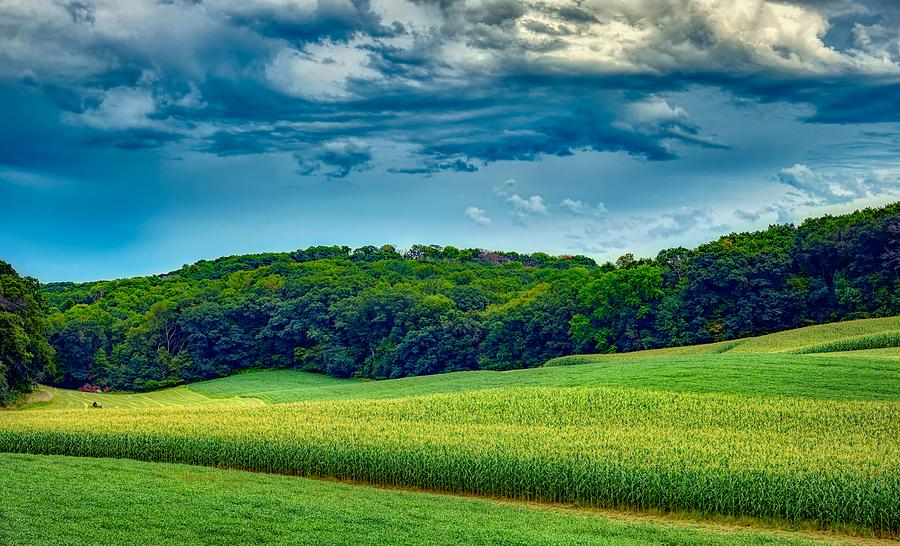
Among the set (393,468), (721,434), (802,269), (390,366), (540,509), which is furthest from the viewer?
(390,366)

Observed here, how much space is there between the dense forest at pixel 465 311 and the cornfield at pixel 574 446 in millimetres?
34416

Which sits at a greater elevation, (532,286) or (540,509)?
(532,286)

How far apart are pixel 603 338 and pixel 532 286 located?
3102 centimetres

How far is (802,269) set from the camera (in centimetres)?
8450

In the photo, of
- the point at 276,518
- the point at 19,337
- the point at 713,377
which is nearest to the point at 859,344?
the point at 713,377

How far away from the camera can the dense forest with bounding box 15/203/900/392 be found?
81062mm

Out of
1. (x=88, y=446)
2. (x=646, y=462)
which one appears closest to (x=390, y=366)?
(x=88, y=446)

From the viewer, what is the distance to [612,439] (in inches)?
1170

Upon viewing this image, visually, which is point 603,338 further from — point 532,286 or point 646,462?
point 646,462

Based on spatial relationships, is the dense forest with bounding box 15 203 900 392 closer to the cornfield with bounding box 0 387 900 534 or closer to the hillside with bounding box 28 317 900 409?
the hillside with bounding box 28 317 900 409

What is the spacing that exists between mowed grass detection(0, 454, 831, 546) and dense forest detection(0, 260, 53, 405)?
33770 mm

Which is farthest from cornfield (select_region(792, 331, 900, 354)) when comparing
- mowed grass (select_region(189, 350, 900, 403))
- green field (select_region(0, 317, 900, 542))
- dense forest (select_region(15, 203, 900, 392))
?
dense forest (select_region(15, 203, 900, 392))

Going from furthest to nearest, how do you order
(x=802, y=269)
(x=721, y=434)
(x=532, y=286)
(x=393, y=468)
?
(x=532, y=286), (x=802, y=269), (x=721, y=434), (x=393, y=468)

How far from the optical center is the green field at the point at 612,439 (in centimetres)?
2380
